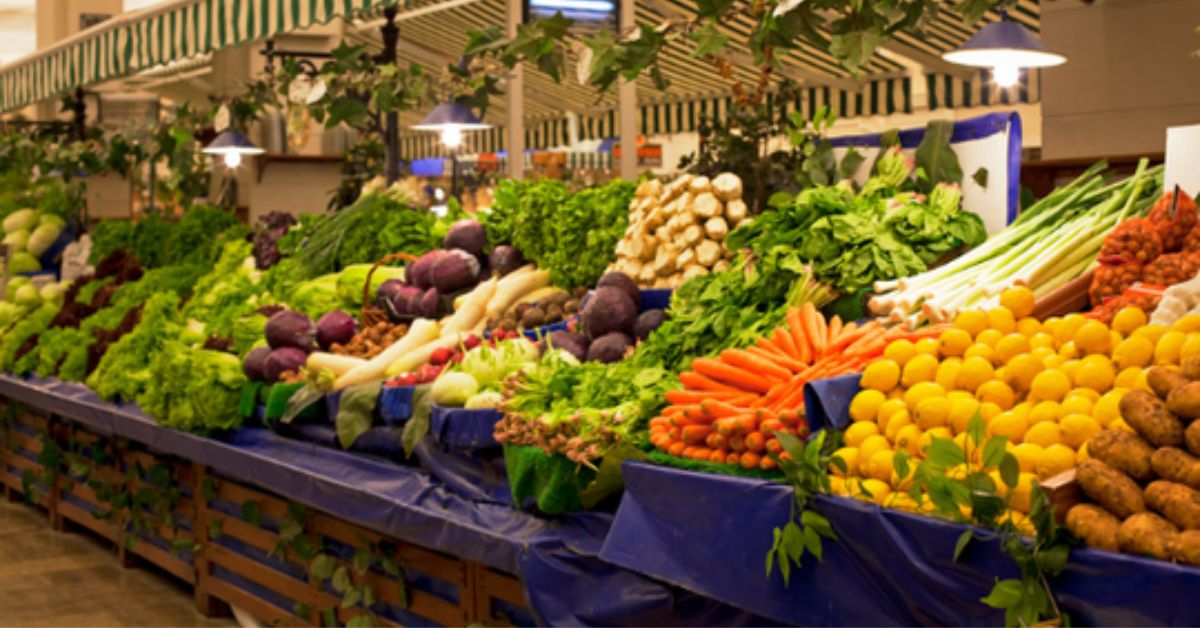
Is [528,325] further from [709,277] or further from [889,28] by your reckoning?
[889,28]

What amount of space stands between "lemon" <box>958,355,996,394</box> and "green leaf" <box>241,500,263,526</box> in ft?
11.5

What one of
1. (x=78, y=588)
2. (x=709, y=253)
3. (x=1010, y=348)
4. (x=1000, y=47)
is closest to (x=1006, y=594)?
(x=1010, y=348)

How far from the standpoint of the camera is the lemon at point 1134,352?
2.70 meters

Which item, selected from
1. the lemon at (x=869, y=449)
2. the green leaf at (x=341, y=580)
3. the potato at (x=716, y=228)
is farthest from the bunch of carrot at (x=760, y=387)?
the green leaf at (x=341, y=580)

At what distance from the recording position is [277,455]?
525cm

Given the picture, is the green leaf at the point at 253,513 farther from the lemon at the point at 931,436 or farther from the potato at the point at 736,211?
the lemon at the point at 931,436

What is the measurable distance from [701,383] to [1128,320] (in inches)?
41.9

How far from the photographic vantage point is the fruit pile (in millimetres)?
2285

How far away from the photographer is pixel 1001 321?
3061 mm

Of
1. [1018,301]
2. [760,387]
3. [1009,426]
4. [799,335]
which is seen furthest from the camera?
[799,335]

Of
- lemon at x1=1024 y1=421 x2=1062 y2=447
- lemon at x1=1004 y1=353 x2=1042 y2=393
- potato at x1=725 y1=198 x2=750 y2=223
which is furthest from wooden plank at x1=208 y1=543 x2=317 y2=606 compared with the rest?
lemon at x1=1024 y1=421 x2=1062 y2=447

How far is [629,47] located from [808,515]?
7.28ft

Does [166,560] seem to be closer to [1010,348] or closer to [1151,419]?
[1010,348]

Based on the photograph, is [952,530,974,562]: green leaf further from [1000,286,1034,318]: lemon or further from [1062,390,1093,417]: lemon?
[1000,286,1034,318]: lemon
